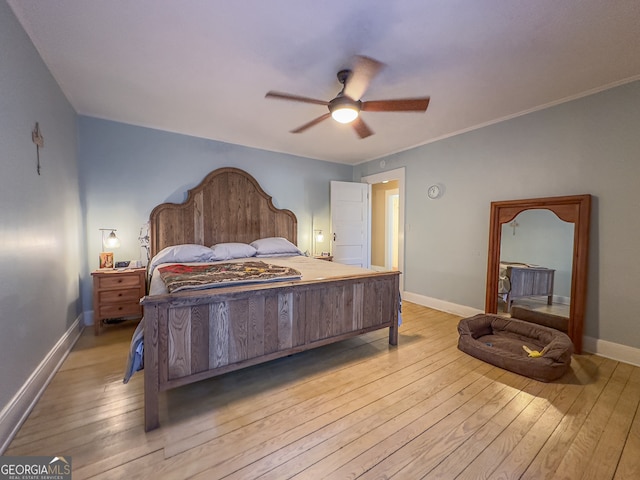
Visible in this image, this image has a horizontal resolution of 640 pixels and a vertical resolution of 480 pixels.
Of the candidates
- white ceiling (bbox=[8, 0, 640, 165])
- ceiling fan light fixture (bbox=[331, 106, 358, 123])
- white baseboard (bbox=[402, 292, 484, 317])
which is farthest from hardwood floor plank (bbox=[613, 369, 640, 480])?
ceiling fan light fixture (bbox=[331, 106, 358, 123])

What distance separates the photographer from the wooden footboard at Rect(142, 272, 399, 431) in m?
1.54

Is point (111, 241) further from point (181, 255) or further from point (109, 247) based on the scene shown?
point (181, 255)

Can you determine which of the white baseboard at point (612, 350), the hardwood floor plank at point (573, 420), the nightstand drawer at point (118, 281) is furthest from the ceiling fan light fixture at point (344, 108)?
the white baseboard at point (612, 350)

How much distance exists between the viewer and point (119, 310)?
2.88 metres

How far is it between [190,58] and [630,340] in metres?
4.41

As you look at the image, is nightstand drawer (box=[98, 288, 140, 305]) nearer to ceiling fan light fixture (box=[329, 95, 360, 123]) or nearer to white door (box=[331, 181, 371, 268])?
ceiling fan light fixture (box=[329, 95, 360, 123])

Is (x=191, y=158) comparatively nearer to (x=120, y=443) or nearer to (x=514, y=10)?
(x=120, y=443)

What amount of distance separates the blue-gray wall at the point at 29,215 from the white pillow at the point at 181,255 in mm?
762

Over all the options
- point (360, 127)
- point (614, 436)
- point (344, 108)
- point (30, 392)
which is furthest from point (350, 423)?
point (360, 127)

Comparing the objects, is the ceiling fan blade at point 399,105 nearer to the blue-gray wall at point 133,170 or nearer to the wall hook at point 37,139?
the wall hook at point 37,139

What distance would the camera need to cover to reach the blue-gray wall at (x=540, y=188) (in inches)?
91.6

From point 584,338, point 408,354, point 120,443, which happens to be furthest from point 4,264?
point 584,338

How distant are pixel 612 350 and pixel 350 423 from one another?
2625mm

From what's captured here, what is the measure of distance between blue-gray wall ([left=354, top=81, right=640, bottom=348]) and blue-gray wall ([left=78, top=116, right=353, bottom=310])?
2.74 metres
